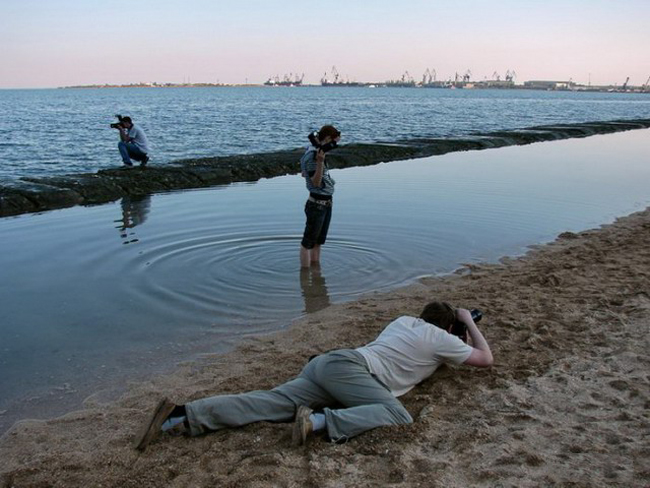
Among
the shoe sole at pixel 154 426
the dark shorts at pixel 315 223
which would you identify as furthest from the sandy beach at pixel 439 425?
the dark shorts at pixel 315 223

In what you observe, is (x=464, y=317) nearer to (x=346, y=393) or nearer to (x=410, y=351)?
(x=410, y=351)

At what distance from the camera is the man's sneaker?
3809 mm

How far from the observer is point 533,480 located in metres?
3.34

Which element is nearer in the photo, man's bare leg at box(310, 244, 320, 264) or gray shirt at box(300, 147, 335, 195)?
gray shirt at box(300, 147, 335, 195)

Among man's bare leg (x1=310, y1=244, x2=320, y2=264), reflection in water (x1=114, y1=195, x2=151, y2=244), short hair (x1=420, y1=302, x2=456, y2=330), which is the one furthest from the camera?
reflection in water (x1=114, y1=195, x2=151, y2=244)

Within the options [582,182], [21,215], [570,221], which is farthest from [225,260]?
[582,182]

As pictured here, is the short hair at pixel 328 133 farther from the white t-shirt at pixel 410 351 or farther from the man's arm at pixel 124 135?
the man's arm at pixel 124 135

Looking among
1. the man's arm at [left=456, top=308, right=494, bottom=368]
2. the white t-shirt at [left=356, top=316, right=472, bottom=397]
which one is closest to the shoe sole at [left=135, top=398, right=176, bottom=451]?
the white t-shirt at [left=356, top=316, right=472, bottom=397]

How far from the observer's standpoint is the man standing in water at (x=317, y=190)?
7246mm

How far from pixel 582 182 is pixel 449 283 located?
1014 cm

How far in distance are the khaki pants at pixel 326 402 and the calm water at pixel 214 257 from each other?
4.33ft

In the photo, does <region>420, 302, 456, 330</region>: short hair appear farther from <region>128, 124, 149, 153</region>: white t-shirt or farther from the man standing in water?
<region>128, 124, 149, 153</region>: white t-shirt

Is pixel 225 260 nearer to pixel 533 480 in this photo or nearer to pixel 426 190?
pixel 533 480

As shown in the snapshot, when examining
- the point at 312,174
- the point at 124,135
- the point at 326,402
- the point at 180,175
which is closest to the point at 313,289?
the point at 312,174
